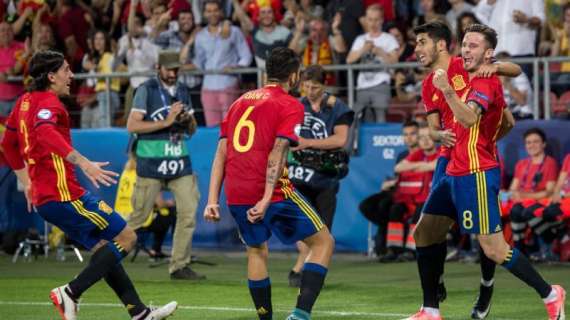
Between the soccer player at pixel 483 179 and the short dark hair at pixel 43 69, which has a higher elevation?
the short dark hair at pixel 43 69

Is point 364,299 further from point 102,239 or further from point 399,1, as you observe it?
point 399,1

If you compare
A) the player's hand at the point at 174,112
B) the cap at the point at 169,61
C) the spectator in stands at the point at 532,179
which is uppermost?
the cap at the point at 169,61

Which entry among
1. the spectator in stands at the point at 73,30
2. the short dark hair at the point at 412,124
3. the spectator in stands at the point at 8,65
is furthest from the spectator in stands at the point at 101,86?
the short dark hair at the point at 412,124

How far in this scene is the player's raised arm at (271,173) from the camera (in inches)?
400

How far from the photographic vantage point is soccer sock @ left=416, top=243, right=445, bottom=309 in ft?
35.9

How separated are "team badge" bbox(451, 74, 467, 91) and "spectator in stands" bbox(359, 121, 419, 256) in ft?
21.8

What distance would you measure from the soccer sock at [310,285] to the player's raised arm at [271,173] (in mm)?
598

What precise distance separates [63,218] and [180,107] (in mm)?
4297

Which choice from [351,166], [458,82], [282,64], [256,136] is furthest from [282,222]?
[351,166]

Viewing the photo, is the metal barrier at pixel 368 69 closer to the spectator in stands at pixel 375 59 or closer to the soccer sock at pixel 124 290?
the spectator in stands at pixel 375 59

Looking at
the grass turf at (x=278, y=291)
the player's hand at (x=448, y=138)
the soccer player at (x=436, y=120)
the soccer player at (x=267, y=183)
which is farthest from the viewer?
the grass turf at (x=278, y=291)

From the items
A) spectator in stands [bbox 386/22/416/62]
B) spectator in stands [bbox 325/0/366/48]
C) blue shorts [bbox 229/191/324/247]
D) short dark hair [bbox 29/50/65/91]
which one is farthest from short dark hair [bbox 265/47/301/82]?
spectator in stands [bbox 325/0/366/48]

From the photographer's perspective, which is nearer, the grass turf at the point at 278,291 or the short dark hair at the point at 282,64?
the short dark hair at the point at 282,64

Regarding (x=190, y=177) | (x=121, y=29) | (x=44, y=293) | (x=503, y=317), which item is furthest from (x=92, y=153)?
(x=503, y=317)
